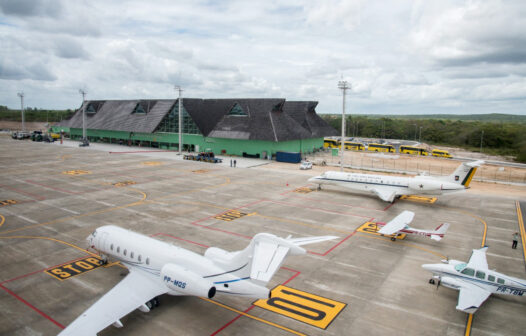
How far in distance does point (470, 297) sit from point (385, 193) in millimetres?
25487

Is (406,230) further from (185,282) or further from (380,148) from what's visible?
(380,148)

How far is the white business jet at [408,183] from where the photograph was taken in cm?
4156

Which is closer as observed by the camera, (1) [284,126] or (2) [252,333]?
(2) [252,333]

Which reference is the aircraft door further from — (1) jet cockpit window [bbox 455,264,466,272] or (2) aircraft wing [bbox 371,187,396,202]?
(2) aircraft wing [bbox 371,187,396,202]

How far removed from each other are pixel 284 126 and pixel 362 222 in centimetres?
5516

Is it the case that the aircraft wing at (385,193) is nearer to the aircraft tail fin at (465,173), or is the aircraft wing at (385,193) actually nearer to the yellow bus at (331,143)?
the aircraft tail fin at (465,173)

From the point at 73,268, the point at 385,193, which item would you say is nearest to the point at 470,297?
the point at 385,193

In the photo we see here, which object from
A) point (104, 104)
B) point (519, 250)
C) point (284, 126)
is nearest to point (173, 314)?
point (519, 250)

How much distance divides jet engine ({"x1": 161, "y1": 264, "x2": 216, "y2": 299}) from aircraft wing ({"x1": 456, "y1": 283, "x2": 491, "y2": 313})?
14.1 m

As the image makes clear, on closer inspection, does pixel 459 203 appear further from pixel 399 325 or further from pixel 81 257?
pixel 81 257

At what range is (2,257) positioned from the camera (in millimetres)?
25578

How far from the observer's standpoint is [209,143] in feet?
309

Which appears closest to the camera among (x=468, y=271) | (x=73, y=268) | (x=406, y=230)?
(x=468, y=271)

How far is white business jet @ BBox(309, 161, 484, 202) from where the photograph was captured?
136ft
